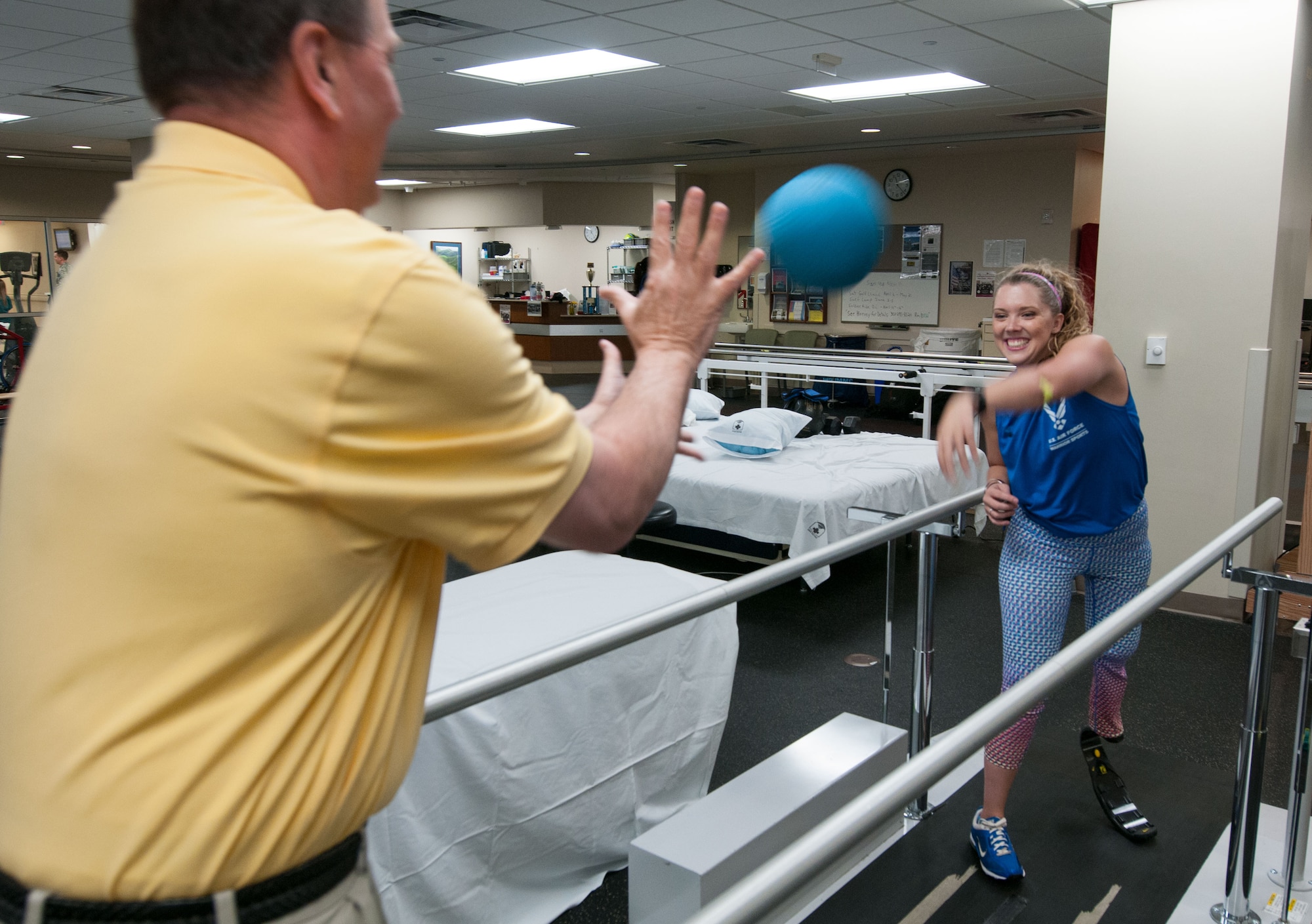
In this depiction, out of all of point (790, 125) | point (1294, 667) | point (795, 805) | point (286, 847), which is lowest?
point (1294, 667)

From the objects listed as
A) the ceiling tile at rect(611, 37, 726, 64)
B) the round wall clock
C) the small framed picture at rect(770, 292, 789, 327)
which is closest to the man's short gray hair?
the ceiling tile at rect(611, 37, 726, 64)

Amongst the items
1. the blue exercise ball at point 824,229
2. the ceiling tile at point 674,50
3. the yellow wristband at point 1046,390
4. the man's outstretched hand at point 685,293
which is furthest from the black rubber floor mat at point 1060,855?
the ceiling tile at point 674,50

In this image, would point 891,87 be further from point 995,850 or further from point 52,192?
point 52,192

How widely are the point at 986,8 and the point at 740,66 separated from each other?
74.7 inches

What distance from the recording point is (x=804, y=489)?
4.48 metres

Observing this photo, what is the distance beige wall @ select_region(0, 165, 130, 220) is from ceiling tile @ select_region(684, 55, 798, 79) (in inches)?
422

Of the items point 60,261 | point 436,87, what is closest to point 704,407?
point 436,87

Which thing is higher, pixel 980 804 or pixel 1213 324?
pixel 1213 324

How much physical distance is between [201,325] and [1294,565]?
17.8 feet

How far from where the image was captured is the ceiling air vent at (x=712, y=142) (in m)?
10.3

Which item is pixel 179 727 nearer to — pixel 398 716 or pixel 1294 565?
pixel 398 716

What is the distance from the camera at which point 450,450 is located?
0.71 m

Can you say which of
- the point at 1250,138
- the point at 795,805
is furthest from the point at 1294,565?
the point at 795,805

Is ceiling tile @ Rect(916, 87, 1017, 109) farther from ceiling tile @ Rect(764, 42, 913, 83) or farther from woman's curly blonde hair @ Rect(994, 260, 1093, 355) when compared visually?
woman's curly blonde hair @ Rect(994, 260, 1093, 355)
